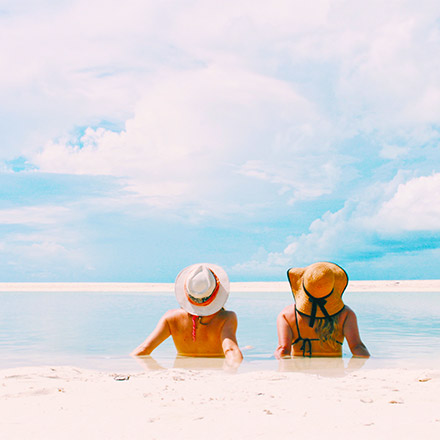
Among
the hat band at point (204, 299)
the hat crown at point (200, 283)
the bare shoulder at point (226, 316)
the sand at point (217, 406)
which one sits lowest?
the sand at point (217, 406)

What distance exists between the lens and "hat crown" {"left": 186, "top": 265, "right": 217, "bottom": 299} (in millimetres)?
5848

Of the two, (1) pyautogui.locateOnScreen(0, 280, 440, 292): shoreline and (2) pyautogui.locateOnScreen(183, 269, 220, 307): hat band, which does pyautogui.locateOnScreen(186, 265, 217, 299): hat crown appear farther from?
(1) pyautogui.locateOnScreen(0, 280, 440, 292): shoreline

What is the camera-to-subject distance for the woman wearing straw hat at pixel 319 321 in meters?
5.97

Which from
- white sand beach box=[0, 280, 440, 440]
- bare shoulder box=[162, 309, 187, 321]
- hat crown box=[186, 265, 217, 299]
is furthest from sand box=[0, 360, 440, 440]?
bare shoulder box=[162, 309, 187, 321]

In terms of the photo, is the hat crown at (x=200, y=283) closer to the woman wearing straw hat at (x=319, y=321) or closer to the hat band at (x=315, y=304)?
the woman wearing straw hat at (x=319, y=321)

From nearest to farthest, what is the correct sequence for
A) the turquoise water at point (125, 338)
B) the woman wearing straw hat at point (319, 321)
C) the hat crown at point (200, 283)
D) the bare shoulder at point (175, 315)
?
the hat crown at point (200, 283) → the woman wearing straw hat at point (319, 321) → the bare shoulder at point (175, 315) → the turquoise water at point (125, 338)

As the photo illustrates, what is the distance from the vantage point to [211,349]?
615cm

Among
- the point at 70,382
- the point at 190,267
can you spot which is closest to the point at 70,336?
the point at 190,267

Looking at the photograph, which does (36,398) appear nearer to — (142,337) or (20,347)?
(20,347)

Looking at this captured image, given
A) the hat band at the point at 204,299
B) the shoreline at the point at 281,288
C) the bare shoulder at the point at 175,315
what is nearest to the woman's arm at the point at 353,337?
the hat band at the point at 204,299

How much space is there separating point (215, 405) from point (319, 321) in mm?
2882

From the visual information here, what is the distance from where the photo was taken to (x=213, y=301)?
5945mm

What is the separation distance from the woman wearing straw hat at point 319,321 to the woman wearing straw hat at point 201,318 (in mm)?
623

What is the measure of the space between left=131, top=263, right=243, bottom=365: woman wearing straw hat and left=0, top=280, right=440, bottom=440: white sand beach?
115 centimetres
